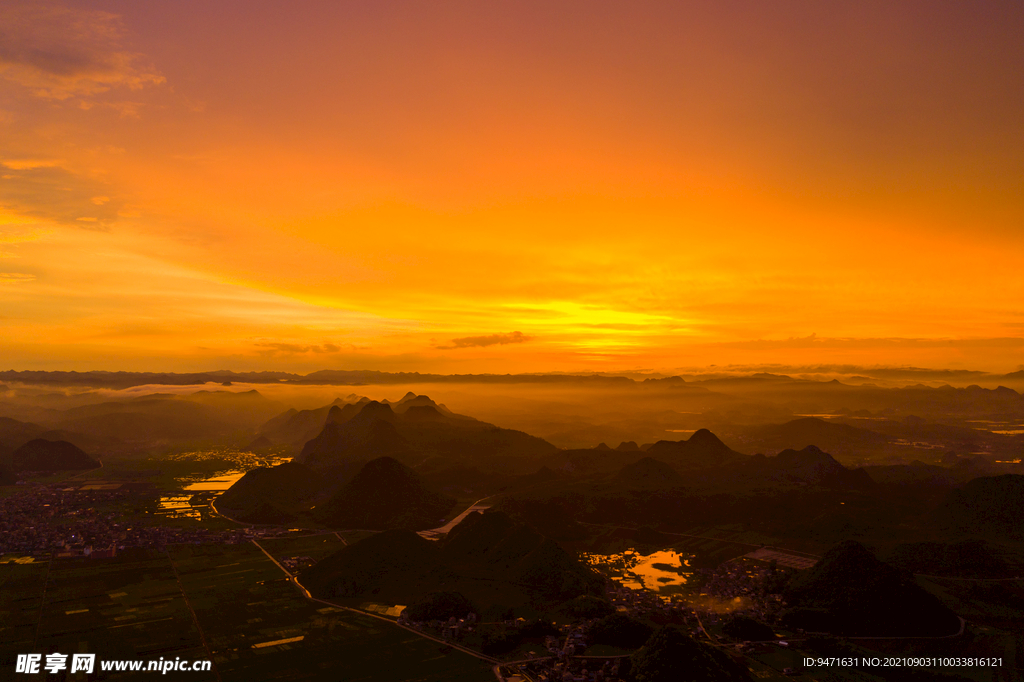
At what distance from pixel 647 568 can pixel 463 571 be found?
3117cm

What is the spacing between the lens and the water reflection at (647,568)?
88.8m

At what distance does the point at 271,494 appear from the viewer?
152m

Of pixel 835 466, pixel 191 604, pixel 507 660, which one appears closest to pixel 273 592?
pixel 191 604

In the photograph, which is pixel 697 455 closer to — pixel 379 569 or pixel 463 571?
pixel 463 571

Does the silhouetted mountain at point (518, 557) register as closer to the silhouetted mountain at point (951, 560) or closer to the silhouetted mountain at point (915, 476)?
the silhouetted mountain at point (951, 560)

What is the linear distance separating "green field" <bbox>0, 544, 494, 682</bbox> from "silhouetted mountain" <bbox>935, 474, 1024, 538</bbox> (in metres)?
103

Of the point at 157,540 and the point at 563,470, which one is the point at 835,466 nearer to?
the point at 563,470

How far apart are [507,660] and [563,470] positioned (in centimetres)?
11833

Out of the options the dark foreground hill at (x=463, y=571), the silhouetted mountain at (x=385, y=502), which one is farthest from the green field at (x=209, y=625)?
the silhouetted mountain at (x=385, y=502)

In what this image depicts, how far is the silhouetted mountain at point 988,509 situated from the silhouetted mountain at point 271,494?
137040 mm

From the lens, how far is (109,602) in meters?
80.1

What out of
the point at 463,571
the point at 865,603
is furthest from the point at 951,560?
the point at 463,571

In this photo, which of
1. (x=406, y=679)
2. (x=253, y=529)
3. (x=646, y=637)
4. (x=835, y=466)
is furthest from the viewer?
(x=835, y=466)

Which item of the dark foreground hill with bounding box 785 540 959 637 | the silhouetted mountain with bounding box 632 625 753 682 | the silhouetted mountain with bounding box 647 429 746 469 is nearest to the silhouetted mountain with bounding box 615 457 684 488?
the silhouetted mountain with bounding box 647 429 746 469
